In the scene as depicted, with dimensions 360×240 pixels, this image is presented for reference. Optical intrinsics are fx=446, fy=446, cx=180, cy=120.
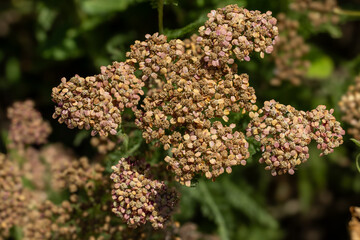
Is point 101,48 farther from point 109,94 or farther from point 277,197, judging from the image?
point 277,197

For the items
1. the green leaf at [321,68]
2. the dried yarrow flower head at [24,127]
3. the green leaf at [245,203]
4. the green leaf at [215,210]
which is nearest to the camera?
the green leaf at [215,210]

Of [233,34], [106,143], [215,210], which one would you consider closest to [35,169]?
[106,143]

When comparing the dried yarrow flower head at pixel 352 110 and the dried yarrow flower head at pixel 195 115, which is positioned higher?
the dried yarrow flower head at pixel 352 110

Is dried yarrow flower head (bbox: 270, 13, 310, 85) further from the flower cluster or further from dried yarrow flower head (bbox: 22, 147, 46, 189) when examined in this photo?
dried yarrow flower head (bbox: 22, 147, 46, 189)

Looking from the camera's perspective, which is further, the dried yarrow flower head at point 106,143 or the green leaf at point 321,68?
the green leaf at point 321,68

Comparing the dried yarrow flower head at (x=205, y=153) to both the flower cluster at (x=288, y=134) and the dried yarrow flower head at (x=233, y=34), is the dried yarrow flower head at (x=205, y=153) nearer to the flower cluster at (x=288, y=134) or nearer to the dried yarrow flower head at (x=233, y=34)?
the flower cluster at (x=288, y=134)

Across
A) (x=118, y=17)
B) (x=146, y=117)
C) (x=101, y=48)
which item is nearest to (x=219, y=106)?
(x=146, y=117)

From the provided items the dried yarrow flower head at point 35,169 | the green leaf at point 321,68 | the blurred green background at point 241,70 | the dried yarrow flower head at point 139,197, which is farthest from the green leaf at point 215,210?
the green leaf at point 321,68
